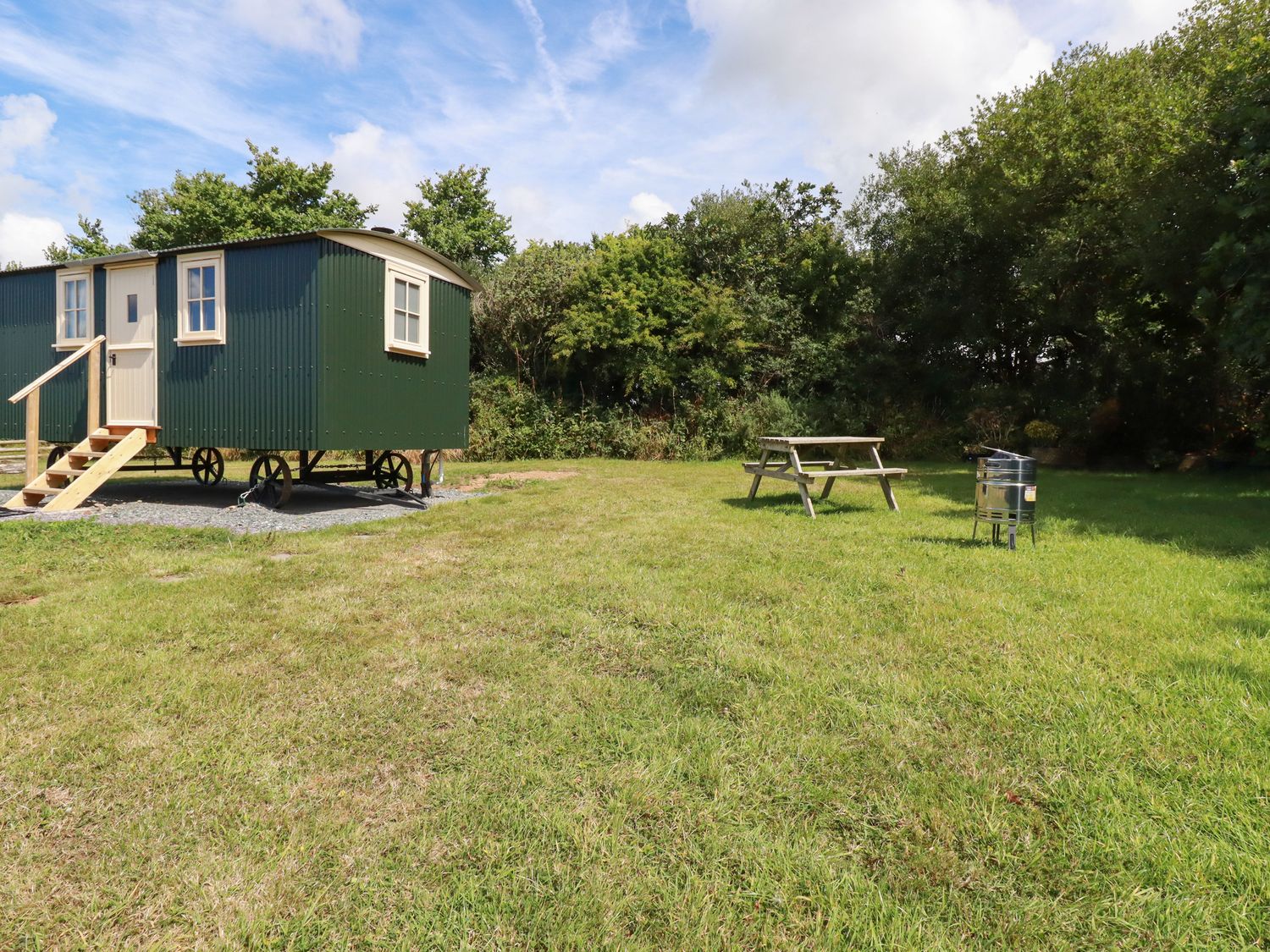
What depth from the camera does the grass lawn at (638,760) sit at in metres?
1.56

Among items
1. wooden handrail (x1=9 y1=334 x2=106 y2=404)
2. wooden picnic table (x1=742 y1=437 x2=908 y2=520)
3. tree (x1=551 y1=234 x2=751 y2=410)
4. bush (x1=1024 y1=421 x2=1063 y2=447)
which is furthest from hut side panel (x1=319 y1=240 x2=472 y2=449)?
bush (x1=1024 y1=421 x2=1063 y2=447)

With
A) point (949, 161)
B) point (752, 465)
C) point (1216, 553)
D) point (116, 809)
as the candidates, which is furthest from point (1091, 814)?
point (949, 161)

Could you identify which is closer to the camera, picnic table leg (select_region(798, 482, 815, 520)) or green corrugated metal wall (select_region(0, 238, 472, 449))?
picnic table leg (select_region(798, 482, 815, 520))

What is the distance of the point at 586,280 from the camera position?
18703 millimetres

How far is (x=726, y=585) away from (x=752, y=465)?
444cm

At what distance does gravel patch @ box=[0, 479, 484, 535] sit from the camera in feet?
22.7

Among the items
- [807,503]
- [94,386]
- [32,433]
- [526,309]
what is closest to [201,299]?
[94,386]

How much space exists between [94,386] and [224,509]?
2.74 m

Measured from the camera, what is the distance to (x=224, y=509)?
26.6 ft

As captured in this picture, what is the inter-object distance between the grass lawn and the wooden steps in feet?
12.1

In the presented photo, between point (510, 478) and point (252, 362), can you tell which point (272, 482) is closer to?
point (252, 362)

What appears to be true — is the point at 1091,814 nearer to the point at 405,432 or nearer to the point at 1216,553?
the point at 1216,553

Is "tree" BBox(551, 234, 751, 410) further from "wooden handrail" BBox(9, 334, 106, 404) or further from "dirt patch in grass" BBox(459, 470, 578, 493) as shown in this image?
"wooden handrail" BBox(9, 334, 106, 404)

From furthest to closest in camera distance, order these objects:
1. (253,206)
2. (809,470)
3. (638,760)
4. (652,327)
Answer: (253,206)
(652,327)
(809,470)
(638,760)
